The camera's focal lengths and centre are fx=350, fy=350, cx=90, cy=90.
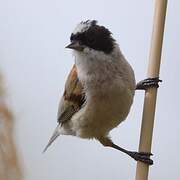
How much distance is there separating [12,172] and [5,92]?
0.44 feet

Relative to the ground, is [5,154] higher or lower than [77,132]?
lower

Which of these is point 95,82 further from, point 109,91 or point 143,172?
point 143,172

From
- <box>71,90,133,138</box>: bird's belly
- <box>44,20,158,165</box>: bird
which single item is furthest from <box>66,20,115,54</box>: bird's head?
<box>71,90,133,138</box>: bird's belly

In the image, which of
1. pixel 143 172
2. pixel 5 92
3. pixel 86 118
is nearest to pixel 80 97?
pixel 86 118

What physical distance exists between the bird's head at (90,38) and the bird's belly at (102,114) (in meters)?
0.14

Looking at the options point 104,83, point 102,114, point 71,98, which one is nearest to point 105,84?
point 104,83

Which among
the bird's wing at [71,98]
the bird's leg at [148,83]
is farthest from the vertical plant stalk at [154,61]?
the bird's wing at [71,98]

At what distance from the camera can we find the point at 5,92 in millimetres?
592

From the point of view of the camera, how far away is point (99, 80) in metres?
1.03

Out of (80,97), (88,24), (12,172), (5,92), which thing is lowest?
(12,172)

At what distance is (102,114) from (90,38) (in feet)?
0.81

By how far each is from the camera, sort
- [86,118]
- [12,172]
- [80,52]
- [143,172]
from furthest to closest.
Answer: [86,118]
[80,52]
[143,172]
[12,172]

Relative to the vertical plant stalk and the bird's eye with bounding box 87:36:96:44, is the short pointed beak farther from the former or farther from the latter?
the vertical plant stalk

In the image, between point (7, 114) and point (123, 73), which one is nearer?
point (7, 114)
